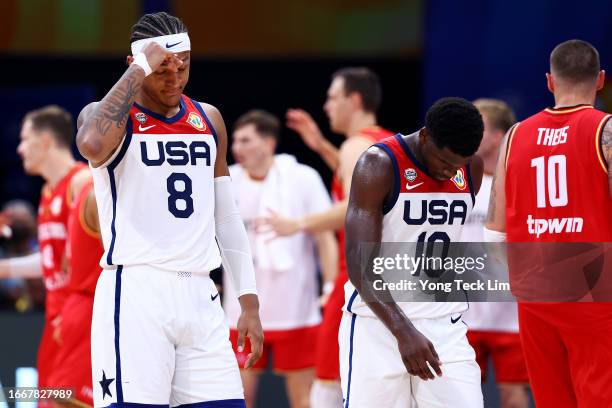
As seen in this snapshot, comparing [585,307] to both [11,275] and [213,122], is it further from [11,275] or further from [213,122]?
[11,275]

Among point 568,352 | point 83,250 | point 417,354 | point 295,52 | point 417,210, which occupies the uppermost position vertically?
point 295,52

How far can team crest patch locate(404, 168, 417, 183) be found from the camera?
15.8 ft

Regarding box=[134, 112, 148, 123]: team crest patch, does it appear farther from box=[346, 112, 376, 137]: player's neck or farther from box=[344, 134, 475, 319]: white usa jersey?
box=[346, 112, 376, 137]: player's neck

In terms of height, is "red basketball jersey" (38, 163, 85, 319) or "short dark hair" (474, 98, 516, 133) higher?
"short dark hair" (474, 98, 516, 133)

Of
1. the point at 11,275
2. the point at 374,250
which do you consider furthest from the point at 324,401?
the point at 374,250

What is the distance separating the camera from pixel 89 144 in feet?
13.7

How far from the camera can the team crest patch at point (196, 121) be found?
4.52 m

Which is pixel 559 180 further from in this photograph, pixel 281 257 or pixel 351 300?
pixel 281 257

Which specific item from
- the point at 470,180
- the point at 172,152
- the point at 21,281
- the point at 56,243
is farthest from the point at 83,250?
the point at 21,281

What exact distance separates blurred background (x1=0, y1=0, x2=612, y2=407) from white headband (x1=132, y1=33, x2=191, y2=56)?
554cm

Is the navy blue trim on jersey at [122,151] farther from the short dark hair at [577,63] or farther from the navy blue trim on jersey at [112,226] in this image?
the short dark hair at [577,63]

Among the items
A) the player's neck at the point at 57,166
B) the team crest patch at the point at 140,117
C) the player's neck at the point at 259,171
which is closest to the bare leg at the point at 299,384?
the player's neck at the point at 259,171

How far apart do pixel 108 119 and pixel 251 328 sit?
105cm

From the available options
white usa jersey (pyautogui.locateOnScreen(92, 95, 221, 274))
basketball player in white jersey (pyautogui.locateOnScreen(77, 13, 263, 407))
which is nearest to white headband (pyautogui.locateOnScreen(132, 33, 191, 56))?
basketball player in white jersey (pyautogui.locateOnScreen(77, 13, 263, 407))
